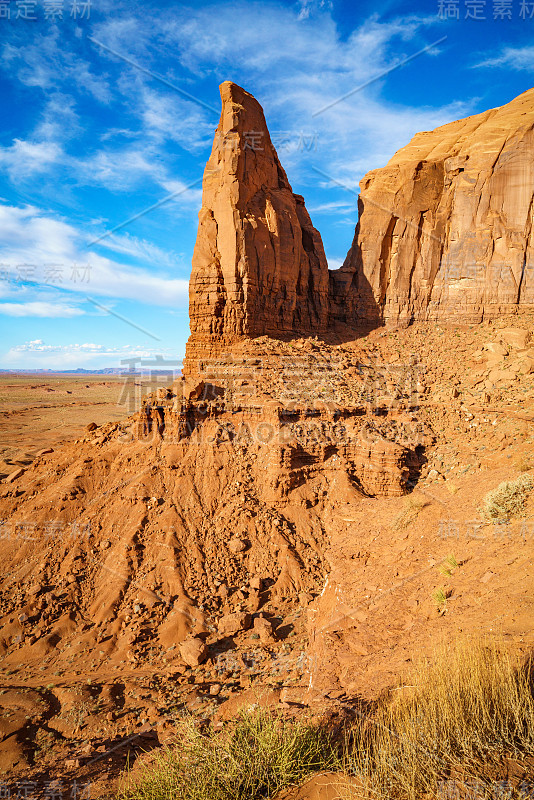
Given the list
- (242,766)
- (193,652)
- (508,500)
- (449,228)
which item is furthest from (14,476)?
(449,228)

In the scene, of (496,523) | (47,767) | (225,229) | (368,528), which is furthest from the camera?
(225,229)

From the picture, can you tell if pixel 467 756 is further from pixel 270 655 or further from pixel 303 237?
pixel 303 237

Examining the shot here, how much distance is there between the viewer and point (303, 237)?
36031mm

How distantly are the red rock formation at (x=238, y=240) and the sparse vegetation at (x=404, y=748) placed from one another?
23.3 metres

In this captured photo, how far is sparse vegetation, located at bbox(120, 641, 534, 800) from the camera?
4.54 meters

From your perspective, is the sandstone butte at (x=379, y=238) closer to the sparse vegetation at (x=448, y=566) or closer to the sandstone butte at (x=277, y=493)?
the sandstone butte at (x=277, y=493)

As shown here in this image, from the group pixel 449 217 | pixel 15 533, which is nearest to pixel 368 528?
pixel 15 533

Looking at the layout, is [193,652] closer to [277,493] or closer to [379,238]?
[277,493]

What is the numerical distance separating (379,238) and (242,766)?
38792 mm

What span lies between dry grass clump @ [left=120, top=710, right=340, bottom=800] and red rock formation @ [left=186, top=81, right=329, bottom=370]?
75.9ft

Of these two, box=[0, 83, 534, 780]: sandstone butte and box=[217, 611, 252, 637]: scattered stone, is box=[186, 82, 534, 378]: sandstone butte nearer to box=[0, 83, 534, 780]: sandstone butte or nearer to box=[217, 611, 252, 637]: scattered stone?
box=[0, 83, 534, 780]: sandstone butte

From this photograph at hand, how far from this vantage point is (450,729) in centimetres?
501

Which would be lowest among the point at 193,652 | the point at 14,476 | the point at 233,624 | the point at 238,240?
the point at 193,652

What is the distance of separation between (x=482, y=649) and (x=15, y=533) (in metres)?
17.2
